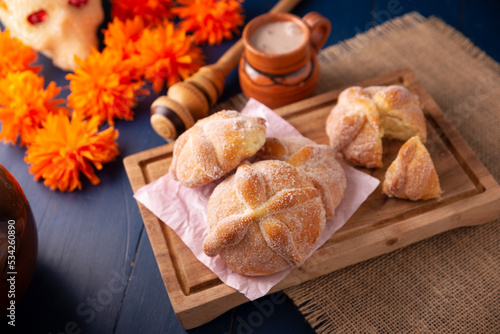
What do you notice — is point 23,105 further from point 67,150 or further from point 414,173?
point 414,173

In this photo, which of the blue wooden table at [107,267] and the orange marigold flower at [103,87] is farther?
the orange marigold flower at [103,87]

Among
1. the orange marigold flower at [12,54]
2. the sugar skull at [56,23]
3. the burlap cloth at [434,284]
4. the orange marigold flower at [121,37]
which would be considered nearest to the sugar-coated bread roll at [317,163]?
the burlap cloth at [434,284]

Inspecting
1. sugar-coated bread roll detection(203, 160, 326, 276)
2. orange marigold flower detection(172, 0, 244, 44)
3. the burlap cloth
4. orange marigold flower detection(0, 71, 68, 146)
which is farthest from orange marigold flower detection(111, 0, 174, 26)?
the burlap cloth

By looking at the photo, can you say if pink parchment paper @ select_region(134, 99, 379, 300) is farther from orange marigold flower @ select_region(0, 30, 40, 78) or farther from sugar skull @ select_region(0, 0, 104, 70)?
orange marigold flower @ select_region(0, 30, 40, 78)

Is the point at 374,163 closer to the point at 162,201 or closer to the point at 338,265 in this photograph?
the point at 338,265

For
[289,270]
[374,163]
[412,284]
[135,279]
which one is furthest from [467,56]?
[135,279]

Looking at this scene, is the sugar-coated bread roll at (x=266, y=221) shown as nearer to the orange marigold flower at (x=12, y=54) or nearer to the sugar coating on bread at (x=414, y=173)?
the sugar coating on bread at (x=414, y=173)

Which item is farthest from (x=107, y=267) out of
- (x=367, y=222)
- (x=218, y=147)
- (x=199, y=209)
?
(x=367, y=222)
